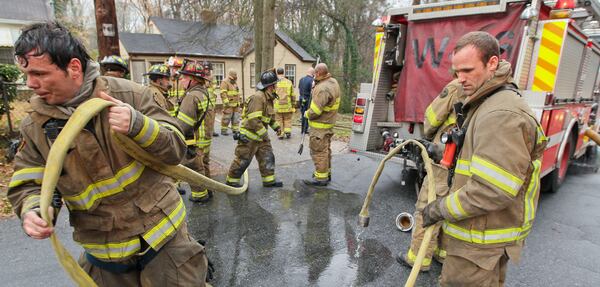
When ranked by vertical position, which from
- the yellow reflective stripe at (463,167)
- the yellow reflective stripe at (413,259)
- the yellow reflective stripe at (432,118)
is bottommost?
the yellow reflective stripe at (413,259)

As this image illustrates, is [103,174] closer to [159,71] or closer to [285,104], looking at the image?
[159,71]

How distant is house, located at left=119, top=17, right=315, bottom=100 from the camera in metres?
15.9

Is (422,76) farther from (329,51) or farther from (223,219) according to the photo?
(329,51)

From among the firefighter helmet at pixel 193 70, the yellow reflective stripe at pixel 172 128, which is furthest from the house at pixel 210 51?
the yellow reflective stripe at pixel 172 128

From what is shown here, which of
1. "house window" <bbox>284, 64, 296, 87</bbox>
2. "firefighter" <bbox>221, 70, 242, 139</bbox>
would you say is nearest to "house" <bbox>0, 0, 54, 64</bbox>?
"house window" <bbox>284, 64, 296, 87</bbox>

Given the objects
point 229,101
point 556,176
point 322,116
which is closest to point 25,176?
point 322,116

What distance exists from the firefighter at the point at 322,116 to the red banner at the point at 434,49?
101 centimetres

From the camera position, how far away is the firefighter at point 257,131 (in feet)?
16.3

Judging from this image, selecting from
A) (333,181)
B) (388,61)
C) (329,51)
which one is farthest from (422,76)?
(329,51)

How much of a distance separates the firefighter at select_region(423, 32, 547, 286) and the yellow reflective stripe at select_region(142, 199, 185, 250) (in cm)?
141

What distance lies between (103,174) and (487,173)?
6.06 ft

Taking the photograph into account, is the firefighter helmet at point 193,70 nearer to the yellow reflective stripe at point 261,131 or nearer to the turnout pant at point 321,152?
the yellow reflective stripe at point 261,131

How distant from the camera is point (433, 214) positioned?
192cm

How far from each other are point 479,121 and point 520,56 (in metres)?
2.74
